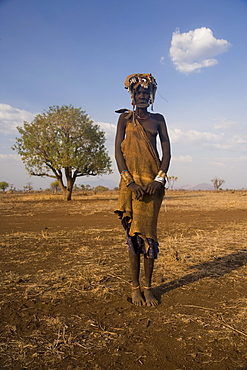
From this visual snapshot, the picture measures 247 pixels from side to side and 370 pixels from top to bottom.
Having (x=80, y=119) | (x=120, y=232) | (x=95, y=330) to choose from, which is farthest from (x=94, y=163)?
(x=95, y=330)

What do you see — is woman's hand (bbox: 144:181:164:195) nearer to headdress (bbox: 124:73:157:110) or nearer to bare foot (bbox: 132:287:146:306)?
headdress (bbox: 124:73:157:110)

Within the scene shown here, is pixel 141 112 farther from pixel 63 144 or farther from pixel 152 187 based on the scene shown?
pixel 63 144

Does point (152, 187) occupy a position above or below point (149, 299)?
above

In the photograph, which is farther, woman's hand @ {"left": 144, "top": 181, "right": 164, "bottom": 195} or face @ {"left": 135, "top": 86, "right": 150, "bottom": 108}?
face @ {"left": 135, "top": 86, "right": 150, "bottom": 108}

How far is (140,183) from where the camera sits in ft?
9.92

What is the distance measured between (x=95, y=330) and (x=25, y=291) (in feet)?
4.29

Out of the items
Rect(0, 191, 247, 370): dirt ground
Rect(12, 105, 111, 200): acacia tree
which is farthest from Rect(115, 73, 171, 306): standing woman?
Rect(12, 105, 111, 200): acacia tree

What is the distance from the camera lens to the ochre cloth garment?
9.84 feet

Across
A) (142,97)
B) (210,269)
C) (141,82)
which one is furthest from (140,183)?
(210,269)

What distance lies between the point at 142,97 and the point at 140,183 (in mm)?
1050

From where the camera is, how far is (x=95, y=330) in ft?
7.70

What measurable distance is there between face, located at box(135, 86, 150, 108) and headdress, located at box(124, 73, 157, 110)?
41 mm

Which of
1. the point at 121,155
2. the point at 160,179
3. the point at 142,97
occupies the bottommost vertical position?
the point at 160,179

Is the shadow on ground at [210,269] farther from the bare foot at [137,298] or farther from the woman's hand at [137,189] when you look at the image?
the woman's hand at [137,189]
